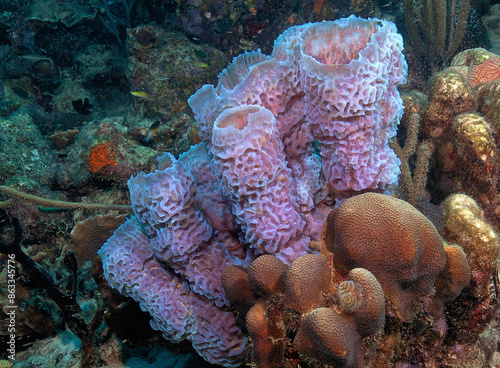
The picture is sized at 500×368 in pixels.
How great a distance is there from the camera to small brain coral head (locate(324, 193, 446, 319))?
148 centimetres

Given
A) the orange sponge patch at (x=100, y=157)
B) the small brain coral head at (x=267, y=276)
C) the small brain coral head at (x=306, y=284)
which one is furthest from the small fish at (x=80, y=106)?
the small brain coral head at (x=306, y=284)

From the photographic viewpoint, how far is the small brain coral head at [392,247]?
1478 millimetres

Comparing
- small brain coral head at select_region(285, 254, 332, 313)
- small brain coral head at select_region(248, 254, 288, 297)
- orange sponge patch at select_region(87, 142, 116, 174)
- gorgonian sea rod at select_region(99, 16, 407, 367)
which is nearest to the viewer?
small brain coral head at select_region(285, 254, 332, 313)

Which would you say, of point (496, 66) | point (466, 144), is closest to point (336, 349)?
point (466, 144)

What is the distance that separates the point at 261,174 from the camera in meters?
1.75

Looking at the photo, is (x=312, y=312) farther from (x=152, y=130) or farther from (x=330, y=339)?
(x=152, y=130)

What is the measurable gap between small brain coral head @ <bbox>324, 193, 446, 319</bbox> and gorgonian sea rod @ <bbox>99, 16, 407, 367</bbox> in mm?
373

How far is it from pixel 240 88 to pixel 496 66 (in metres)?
3.28

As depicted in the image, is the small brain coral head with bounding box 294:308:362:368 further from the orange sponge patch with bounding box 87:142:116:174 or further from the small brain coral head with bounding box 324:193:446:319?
the orange sponge patch with bounding box 87:142:116:174

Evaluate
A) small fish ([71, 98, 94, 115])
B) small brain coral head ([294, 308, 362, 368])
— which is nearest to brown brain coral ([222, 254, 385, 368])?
small brain coral head ([294, 308, 362, 368])

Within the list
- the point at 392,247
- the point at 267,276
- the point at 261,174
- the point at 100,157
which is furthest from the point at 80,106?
the point at 392,247

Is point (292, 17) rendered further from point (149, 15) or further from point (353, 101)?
point (353, 101)

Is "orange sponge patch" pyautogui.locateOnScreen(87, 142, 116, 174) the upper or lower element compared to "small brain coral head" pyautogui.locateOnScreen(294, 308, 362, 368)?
lower

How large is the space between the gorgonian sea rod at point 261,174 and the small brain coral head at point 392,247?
1.22 feet
